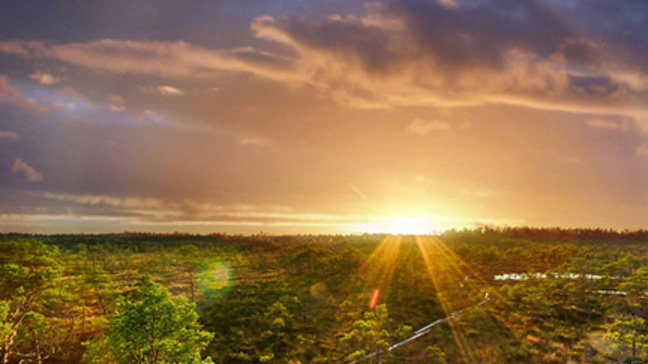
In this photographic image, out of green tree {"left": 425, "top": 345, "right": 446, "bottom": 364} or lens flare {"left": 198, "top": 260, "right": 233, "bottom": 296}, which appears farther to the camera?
lens flare {"left": 198, "top": 260, "right": 233, "bottom": 296}

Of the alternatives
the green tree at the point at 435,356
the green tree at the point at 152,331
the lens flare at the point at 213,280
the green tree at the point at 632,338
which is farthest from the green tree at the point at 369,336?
the lens flare at the point at 213,280

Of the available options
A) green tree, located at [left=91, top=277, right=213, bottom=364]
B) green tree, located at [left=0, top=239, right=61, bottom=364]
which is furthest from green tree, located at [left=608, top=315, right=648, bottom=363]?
green tree, located at [left=0, top=239, right=61, bottom=364]

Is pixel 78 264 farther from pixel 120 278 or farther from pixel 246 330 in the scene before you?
pixel 120 278

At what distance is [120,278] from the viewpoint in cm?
9012

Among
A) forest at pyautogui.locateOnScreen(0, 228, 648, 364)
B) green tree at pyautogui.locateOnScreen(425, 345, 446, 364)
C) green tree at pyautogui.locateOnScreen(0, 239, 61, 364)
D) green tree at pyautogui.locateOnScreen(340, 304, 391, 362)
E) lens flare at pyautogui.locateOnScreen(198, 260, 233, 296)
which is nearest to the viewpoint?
forest at pyautogui.locateOnScreen(0, 228, 648, 364)

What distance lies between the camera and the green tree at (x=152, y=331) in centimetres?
2214

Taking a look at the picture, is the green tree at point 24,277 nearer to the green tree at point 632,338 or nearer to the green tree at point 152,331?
the green tree at point 152,331

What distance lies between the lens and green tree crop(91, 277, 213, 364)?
2214 centimetres

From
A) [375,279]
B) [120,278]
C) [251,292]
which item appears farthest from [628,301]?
[120,278]

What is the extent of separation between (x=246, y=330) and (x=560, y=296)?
5197 cm

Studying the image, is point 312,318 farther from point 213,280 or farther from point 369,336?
point 213,280

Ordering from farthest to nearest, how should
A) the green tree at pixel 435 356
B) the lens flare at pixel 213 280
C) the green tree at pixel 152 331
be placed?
the lens flare at pixel 213 280, the green tree at pixel 435 356, the green tree at pixel 152 331

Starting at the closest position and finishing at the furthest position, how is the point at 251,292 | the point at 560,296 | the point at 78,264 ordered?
the point at 78,264 → the point at 560,296 → the point at 251,292

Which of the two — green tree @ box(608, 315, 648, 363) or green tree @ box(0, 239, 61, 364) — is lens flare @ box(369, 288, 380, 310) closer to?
green tree @ box(608, 315, 648, 363)
